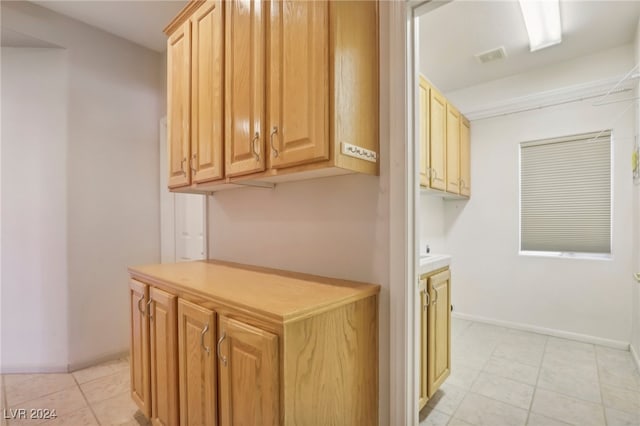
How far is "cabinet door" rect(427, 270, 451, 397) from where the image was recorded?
1.84 metres

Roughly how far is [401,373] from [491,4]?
2515 millimetres

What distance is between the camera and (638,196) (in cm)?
248

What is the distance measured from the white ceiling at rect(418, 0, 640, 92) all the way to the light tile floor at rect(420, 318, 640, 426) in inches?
103

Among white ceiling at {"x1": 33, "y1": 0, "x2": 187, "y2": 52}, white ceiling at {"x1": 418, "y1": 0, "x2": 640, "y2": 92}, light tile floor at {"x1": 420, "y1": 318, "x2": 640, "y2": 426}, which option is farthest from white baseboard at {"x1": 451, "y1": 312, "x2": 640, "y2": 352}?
white ceiling at {"x1": 33, "y1": 0, "x2": 187, "y2": 52}

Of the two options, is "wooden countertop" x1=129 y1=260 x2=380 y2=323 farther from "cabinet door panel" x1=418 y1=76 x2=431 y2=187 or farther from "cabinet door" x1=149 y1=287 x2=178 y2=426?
"cabinet door panel" x1=418 y1=76 x2=431 y2=187

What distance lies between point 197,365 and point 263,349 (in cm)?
49

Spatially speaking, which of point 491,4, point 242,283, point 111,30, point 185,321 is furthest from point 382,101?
point 111,30

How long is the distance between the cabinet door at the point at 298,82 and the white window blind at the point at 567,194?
10.2 feet

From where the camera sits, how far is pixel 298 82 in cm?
119

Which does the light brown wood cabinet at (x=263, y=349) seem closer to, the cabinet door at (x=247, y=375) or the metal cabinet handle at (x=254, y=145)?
the cabinet door at (x=247, y=375)

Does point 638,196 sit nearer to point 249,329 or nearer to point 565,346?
point 565,346

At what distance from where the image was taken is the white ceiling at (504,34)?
89.3 inches

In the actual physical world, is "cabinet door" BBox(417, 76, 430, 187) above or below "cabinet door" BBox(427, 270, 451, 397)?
above

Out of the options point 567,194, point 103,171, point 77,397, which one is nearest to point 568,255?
point 567,194
